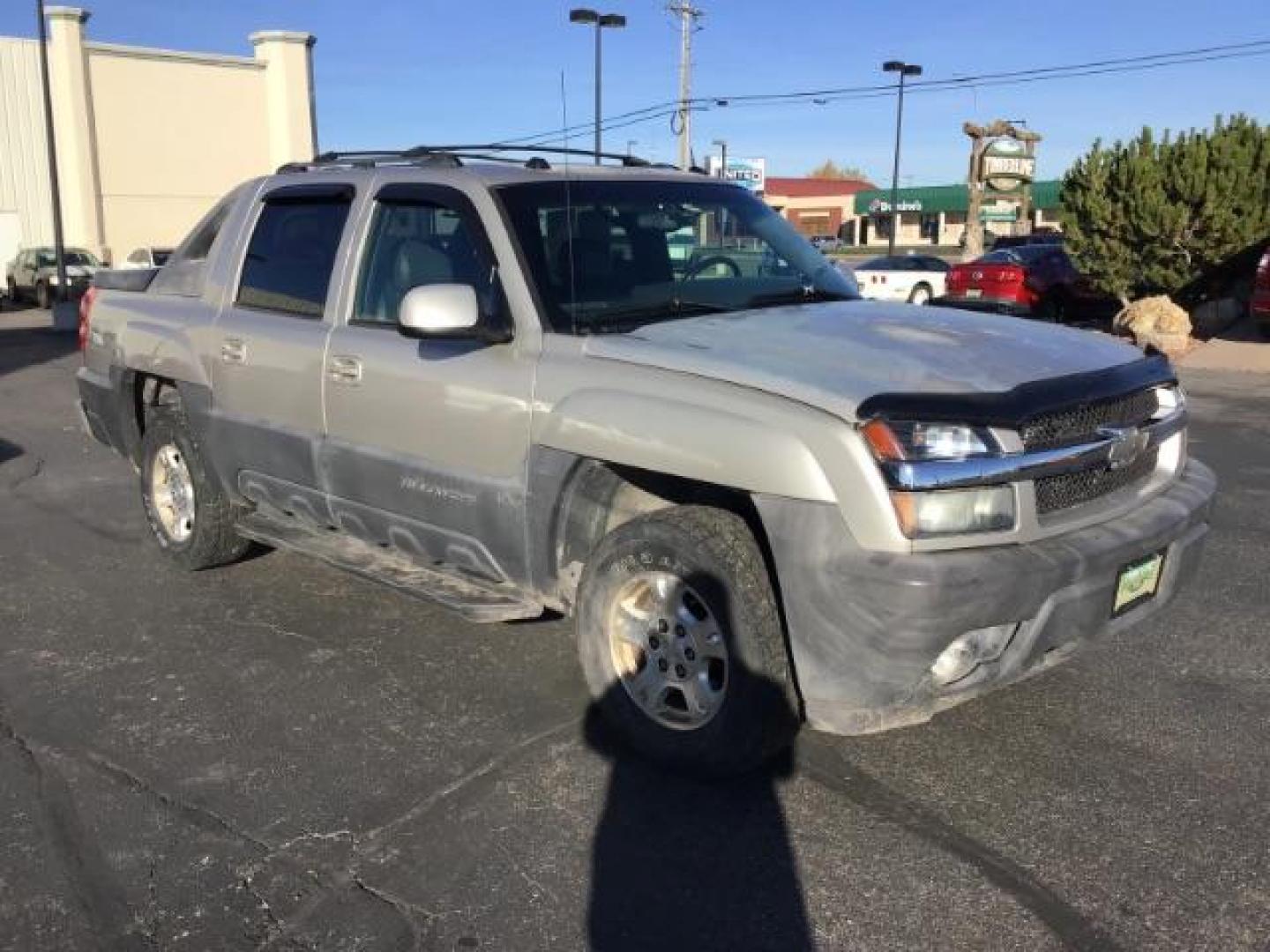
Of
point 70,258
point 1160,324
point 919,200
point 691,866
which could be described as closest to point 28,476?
point 691,866

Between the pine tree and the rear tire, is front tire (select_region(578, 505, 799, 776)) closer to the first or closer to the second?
the pine tree

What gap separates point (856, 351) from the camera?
139 inches

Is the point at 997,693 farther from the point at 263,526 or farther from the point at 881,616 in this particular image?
the point at 263,526

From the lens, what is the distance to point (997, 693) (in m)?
4.23

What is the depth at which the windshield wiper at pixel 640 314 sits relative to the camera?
12.9ft

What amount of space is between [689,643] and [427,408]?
4.40 feet

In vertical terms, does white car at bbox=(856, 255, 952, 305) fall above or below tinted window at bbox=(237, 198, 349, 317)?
below

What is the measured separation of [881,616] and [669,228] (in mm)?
2114

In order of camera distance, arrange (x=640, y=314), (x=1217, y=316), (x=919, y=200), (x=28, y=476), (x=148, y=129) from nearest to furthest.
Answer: (x=640, y=314) < (x=28, y=476) < (x=1217, y=316) < (x=148, y=129) < (x=919, y=200)

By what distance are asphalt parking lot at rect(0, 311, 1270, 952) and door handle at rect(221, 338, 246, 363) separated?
1.15 metres

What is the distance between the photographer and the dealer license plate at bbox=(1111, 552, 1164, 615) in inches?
134

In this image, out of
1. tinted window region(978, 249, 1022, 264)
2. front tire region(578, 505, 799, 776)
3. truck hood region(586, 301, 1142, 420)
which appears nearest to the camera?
truck hood region(586, 301, 1142, 420)

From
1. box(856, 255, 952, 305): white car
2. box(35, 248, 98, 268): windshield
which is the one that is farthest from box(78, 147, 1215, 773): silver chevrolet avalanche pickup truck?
box(35, 248, 98, 268): windshield

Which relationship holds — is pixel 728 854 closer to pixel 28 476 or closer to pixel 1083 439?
pixel 1083 439
